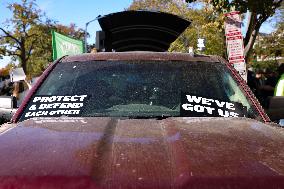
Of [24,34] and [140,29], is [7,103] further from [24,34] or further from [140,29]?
[24,34]

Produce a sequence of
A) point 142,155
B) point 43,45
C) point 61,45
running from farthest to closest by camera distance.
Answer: point 43,45 < point 61,45 < point 142,155

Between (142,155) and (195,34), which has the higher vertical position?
(195,34)

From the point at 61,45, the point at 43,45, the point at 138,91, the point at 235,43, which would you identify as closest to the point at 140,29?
the point at 235,43

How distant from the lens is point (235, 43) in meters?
10.5

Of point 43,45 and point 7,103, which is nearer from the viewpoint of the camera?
point 7,103

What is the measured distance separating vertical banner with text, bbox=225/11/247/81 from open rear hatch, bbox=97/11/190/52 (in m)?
1.16

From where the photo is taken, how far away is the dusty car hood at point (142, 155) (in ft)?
6.59

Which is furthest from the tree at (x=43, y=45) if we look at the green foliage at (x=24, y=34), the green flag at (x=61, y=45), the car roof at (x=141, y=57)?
the car roof at (x=141, y=57)

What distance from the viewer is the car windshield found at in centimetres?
343

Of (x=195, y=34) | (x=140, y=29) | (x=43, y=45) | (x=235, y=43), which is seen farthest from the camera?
(x=43, y=45)

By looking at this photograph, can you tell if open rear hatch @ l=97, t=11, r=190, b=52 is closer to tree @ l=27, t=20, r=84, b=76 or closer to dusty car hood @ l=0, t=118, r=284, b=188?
dusty car hood @ l=0, t=118, r=284, b=188

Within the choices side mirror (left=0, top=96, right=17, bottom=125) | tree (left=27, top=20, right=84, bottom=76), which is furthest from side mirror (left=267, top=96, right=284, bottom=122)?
tree (left=27, top=20, right=84, bottom=76)

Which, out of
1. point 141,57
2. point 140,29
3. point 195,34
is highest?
point 195,34

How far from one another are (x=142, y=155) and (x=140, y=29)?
764 cm
